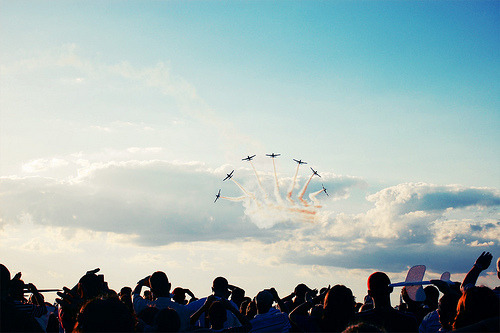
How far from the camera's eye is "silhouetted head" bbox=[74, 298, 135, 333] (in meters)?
5.03

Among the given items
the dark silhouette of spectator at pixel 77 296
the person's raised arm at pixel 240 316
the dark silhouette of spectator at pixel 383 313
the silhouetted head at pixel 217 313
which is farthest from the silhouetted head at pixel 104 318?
the silhouetted head at pixel 217 313

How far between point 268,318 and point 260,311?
0.34m

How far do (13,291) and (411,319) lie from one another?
29.9ft

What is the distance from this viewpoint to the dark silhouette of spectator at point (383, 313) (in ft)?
26.3

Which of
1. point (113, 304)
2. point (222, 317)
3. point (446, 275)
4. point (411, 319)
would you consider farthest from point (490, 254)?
point (113, 304)

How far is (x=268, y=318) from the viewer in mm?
10312

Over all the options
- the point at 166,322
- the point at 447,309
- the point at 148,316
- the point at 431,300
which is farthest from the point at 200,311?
the point at 431,300

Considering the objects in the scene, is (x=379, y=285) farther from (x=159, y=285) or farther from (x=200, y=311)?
(x=159, y=285)

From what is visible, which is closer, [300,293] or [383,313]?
[383,313]

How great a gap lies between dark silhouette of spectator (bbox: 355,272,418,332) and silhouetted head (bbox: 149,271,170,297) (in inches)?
184

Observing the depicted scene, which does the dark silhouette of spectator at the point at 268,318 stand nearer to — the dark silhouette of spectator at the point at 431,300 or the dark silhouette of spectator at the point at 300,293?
the dark silhouette of spectator at the point at 300,293

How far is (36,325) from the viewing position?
622 centimetres

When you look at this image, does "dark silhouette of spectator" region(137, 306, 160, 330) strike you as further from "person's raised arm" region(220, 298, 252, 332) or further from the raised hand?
the raised hand

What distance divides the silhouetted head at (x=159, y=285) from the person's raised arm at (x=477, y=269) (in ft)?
21.9
